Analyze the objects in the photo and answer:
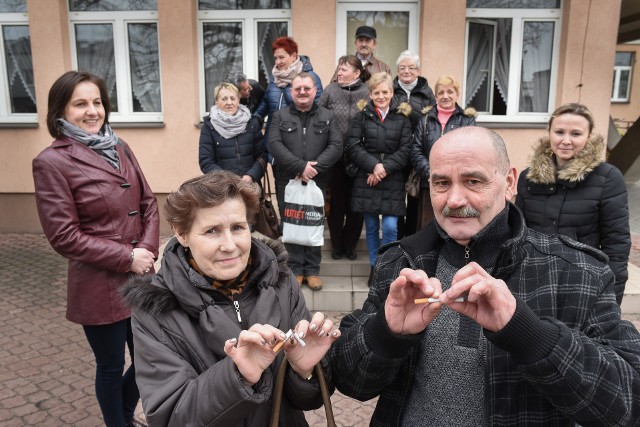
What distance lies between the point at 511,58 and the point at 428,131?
165 inches

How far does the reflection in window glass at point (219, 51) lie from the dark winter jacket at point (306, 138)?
369 cm

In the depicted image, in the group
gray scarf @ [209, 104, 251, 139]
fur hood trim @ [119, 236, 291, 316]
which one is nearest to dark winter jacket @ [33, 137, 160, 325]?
fur hood trim @ [119, 236, 291, 316]

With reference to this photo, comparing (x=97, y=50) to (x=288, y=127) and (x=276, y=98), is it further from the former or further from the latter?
(x=288, y=127)

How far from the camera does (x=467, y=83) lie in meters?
8.64

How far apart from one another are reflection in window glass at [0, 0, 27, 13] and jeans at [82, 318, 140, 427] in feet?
25.2

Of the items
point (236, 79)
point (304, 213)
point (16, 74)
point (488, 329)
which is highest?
point (16, 74)

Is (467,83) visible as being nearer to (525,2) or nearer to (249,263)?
(525,2)

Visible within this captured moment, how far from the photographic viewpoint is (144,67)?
872 cm

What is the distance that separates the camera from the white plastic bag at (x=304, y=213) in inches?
207

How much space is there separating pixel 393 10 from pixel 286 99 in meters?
3.44

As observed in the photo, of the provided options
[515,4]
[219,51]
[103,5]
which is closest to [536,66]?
[515,4]

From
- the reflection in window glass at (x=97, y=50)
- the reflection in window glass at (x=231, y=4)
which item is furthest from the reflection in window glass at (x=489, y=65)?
the reflection in window glass at (x=97, y=50)

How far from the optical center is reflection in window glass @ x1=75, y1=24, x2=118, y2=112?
8.66 meters

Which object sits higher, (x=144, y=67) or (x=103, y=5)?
(x=103, y=5)
